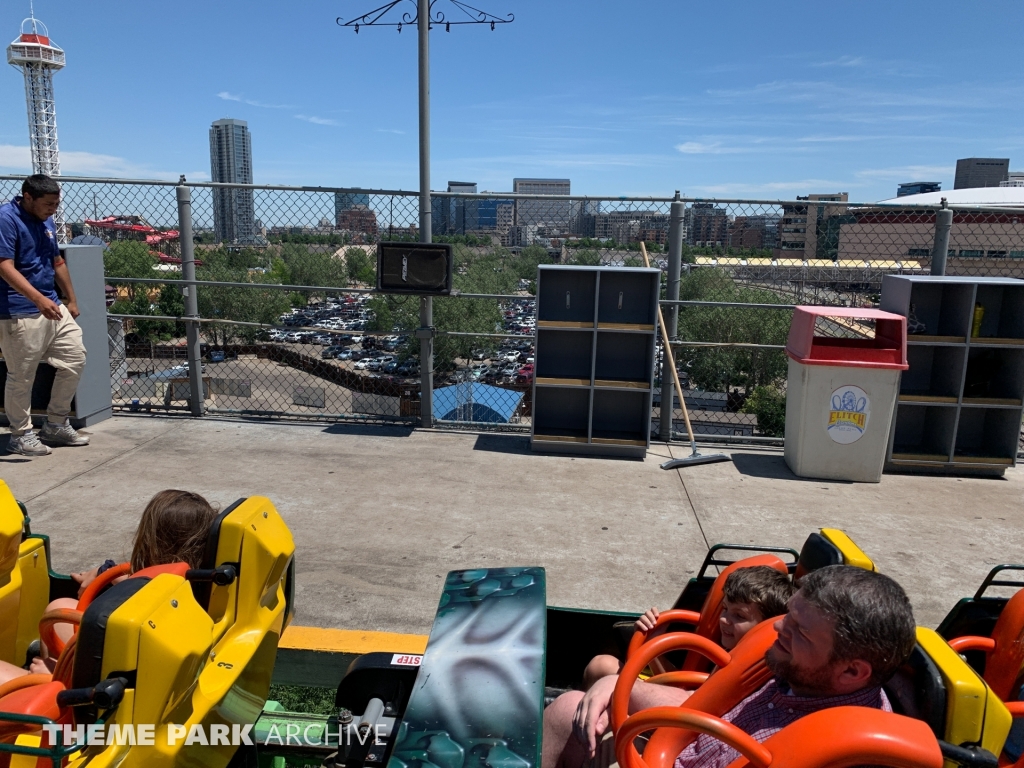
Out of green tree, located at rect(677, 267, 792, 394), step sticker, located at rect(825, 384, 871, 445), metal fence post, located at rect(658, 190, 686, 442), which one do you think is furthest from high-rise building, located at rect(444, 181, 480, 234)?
green tree, located at rect(677, 267, 792, 394)

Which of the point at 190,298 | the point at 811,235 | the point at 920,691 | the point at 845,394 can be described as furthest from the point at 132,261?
the point at 920,691

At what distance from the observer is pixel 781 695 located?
2.00 metres

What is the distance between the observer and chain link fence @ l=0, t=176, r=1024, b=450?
7.24m

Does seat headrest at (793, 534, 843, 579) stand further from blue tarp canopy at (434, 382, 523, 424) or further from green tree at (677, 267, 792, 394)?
green tree at (677, 267, 792, 394)

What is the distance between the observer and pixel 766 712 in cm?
203

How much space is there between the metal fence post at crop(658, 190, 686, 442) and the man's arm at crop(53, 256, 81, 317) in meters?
5.35

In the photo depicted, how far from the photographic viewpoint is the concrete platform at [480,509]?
457cm

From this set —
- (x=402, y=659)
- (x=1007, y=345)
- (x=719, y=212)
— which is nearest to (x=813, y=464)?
(x=1007, y=345)

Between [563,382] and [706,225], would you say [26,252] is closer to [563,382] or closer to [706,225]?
[563,382]

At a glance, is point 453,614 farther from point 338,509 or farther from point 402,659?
point 338,509

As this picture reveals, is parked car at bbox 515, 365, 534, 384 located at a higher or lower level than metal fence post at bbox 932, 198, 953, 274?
lower

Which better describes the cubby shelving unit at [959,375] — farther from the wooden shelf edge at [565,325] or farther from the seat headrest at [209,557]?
the seat headrest at [209,557]

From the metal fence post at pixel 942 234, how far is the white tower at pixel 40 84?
108m

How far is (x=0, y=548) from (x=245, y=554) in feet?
2.99
